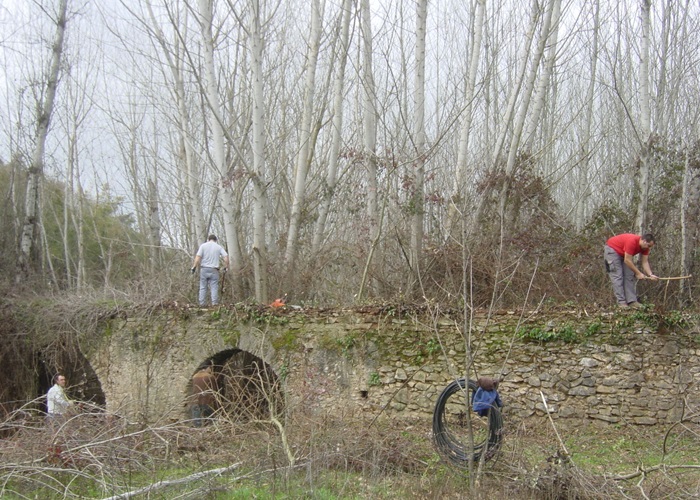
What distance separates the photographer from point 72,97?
21047 mm

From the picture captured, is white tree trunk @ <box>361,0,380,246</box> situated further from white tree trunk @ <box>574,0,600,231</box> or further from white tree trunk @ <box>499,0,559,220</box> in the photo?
white tree trunk @ <box>574,0,600,231</box>

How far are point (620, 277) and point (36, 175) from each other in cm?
1335

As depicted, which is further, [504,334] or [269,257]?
[269,257]

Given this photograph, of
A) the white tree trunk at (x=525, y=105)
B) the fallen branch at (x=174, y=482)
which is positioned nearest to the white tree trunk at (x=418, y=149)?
the white tree trunk at (x=525, y=105)

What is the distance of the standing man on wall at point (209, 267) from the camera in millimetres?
A: 11469

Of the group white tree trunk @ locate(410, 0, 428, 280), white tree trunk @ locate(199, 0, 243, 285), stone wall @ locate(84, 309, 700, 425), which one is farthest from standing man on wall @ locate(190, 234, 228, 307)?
white tree trunk @ locate(410, 0, 428, 280)

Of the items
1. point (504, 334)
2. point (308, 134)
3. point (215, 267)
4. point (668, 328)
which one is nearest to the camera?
point (668, 328)

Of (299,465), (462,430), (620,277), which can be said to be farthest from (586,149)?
(299,465)

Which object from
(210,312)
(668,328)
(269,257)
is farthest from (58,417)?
(668,328)

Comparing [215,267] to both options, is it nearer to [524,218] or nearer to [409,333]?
[409,333]

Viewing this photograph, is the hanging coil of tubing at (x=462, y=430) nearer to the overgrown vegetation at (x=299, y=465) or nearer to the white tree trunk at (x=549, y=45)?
the overgrown vegetation at (x=299, y=465)

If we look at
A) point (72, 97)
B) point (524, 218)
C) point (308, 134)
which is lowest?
point (524, 218)

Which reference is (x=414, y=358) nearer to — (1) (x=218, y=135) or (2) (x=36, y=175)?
(1) (x=218, y=135)

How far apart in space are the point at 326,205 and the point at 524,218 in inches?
160
